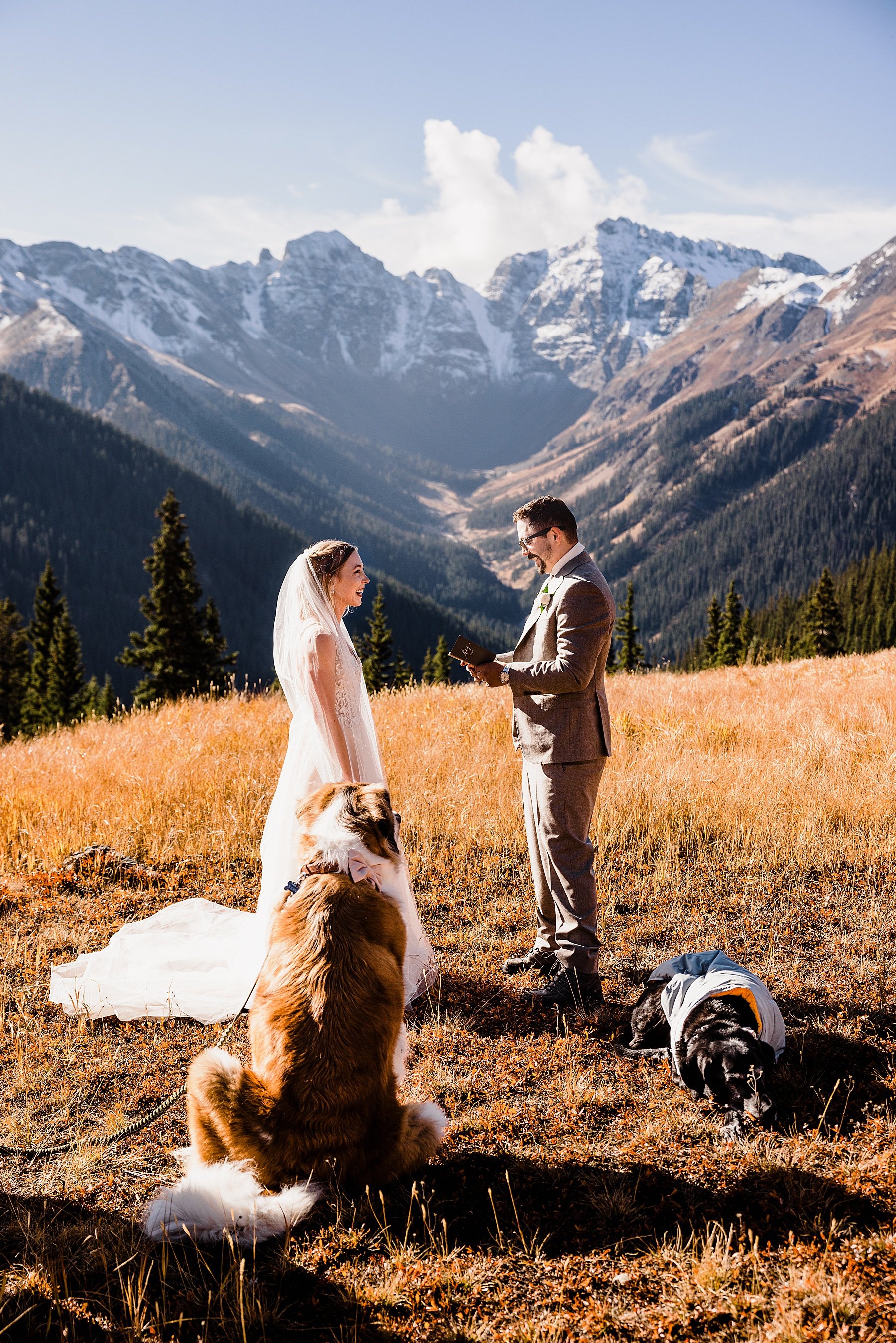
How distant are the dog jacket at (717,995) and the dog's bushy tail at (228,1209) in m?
1.81

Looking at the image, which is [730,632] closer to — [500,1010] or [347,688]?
[500,1010]

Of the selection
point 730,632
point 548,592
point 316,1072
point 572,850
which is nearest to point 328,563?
point 548,592

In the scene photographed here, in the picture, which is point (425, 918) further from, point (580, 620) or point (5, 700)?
point (5, 700)

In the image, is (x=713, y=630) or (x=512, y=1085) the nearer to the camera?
(x=512, y=1085)

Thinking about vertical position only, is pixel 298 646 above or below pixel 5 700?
above

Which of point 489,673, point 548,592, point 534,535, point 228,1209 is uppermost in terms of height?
point 534,535

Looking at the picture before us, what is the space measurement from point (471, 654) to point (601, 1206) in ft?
9.06

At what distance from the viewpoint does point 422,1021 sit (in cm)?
407

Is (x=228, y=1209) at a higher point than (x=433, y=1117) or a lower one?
lower

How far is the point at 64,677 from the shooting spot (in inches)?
1588

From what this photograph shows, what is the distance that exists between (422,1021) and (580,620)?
2450 millimetres

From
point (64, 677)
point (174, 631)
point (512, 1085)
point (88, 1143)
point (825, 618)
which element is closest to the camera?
point (88, 1143)

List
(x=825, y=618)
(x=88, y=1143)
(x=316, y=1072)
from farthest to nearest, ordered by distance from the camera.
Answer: (x=825, y=618) → (x=88, y=1143) → (x=316, y=1072)

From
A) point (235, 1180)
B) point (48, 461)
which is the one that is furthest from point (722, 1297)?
point (48, 461)
